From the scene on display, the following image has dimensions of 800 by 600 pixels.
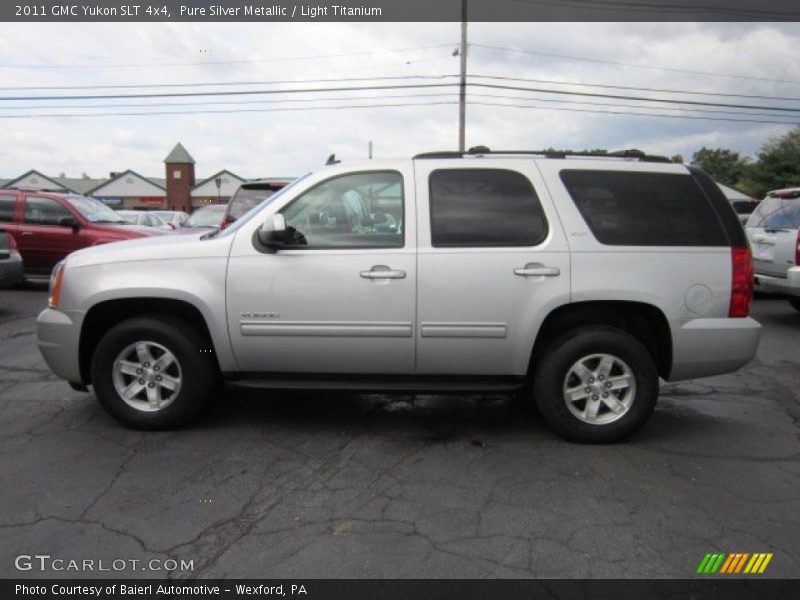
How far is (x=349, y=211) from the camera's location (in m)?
4.12

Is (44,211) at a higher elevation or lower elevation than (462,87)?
lower

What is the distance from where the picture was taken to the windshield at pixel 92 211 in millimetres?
11008

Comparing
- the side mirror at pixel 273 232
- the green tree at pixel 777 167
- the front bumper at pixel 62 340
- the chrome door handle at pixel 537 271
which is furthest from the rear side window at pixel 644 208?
the green tree at pixel 777 167

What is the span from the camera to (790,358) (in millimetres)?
6602

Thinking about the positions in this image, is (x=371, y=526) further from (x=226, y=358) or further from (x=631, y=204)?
(x=631, y=204)

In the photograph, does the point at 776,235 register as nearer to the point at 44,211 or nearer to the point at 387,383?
the point at 387,383

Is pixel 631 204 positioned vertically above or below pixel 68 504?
above

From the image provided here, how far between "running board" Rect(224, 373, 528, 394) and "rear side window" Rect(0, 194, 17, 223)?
9.17 meters

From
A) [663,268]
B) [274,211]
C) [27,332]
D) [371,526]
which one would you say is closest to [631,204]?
[663,268]

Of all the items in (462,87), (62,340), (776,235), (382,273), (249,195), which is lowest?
(62,340)

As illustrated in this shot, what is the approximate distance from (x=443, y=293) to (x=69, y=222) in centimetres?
913

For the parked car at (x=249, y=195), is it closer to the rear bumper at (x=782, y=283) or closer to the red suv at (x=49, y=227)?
the red suv at (x=49, y=227)

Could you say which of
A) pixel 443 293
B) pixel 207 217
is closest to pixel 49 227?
pixel 207 217

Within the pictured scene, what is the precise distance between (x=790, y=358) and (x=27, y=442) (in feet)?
23.3
